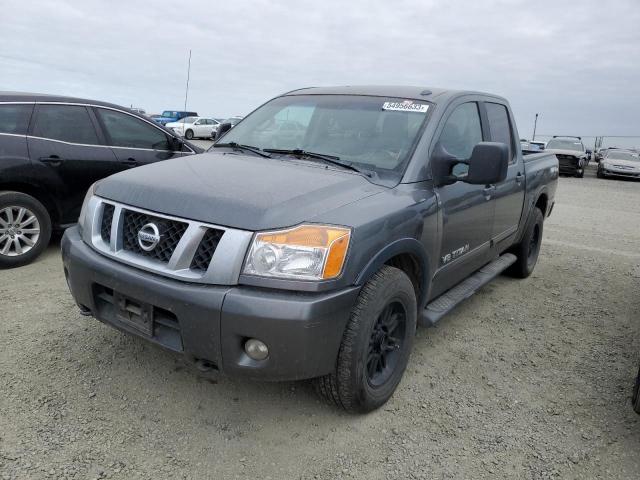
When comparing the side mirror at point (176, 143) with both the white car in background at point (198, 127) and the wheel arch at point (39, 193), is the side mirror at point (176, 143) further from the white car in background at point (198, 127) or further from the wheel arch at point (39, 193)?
the white car in background at point (198, 127)

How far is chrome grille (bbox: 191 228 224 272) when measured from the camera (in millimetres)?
2318

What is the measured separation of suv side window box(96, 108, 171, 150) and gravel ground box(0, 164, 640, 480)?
1.92 meters

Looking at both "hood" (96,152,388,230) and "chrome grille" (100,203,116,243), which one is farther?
"chrome grille" (100,203,116,243)

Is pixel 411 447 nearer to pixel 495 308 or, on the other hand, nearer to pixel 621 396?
pixel 621 396

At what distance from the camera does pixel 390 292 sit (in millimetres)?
2619

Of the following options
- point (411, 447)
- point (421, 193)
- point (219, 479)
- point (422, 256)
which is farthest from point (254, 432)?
point (421, 193)

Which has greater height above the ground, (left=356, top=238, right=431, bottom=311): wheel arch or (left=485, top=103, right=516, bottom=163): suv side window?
(left=485, top=103, right=516, bottom=163): suv side window

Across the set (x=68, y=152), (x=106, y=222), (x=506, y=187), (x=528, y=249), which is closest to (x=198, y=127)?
(x=68, y=152)

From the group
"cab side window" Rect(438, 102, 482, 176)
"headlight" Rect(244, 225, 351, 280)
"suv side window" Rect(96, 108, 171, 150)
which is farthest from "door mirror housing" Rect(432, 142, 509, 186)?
"suv side window" Rect(96, 108, 171, 150)

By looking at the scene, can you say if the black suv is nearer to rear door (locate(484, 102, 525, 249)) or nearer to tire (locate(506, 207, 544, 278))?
rear door (locate(484, 102, 525, 249))

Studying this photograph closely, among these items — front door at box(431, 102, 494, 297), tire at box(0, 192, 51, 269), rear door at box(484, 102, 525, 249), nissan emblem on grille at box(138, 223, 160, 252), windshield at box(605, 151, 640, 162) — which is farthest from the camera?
windshield at box(605, 151, 640, 162)

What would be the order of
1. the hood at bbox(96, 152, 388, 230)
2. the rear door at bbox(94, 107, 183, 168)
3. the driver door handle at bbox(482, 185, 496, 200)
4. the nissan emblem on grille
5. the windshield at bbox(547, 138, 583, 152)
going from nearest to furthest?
1. the hood at bbox(96, 152, 388, 230)
2. the nissan emblem on grille
3. the driver door handle at bbox(482, 185, 496, 200)
4. the rear door at bbox(94, 107, 183, 168)
5. the windshield at bbox(547, 138, 583, 152)

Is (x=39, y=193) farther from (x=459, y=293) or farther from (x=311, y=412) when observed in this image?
(x=459, y=293)

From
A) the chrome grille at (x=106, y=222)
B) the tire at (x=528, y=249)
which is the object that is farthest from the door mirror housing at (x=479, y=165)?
the tire at (x=528, y=249)
